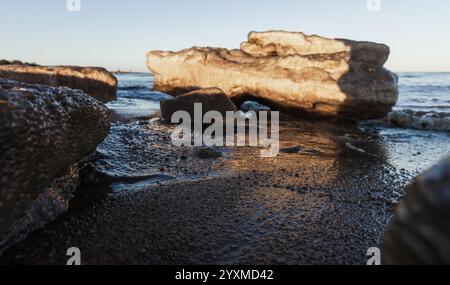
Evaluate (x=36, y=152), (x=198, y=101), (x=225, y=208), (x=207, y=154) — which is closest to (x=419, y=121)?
(x=198, y=101)

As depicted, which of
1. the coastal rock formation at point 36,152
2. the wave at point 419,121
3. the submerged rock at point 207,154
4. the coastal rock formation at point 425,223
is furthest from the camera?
the wave at point 419,121

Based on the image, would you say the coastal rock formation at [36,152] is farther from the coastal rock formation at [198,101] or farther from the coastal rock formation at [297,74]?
the coastal rock formation at [297,74]

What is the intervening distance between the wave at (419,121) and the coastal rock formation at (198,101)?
4329 millimetres

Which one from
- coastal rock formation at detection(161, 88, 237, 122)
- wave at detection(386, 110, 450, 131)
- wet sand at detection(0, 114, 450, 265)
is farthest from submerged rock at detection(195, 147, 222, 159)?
wave at detection(386, 110, 450, 131)

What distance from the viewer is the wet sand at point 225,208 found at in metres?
1.77

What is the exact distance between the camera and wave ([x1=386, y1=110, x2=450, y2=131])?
7.62 meters

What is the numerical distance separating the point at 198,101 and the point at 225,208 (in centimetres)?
502

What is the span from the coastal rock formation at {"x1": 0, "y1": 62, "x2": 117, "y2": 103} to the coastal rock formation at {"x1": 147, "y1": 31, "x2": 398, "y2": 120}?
2732mm

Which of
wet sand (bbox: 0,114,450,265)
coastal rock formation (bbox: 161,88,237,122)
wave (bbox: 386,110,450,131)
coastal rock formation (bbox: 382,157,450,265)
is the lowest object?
wet sand (bbox: 0,114,450,265)

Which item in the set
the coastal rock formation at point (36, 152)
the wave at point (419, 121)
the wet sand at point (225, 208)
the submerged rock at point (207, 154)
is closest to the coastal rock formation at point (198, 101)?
the wet sand at point (225, 208)

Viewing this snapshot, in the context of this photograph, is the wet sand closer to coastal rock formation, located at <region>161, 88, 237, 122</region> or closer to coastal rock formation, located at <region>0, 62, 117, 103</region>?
coastal rock formation, located at <region>161, 88, 237, 122</region>
